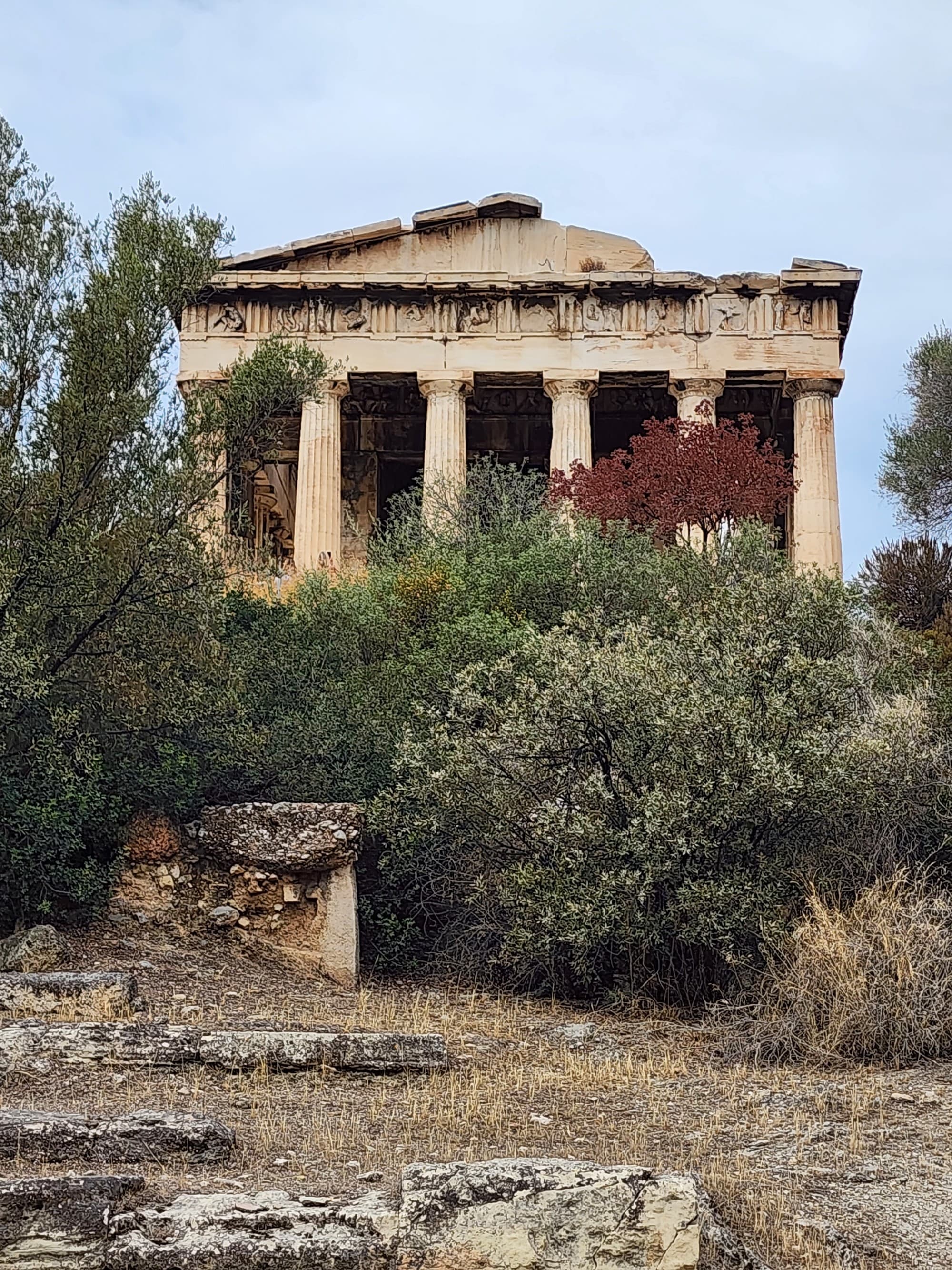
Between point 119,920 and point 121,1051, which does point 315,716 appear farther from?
point 121,1051

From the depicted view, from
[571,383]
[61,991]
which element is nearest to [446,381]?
[571,383]

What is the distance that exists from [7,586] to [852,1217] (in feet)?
21.7

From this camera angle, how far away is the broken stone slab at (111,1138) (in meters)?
5.58

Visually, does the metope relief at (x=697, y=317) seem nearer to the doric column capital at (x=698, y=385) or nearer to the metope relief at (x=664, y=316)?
the metope relief at (x=664, y=316)

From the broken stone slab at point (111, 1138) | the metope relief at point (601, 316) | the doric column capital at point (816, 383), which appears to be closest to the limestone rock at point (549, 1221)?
the broken stone slab at point (111, 1138)

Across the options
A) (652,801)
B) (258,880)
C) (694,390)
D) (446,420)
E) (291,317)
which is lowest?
(258,880)

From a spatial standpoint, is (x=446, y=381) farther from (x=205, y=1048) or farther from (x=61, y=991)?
(x=205, y=1048)

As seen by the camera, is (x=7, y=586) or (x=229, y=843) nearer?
(x=7, y=586)

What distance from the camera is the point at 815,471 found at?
995 inches

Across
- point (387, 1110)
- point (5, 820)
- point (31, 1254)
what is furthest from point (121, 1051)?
point (5, 820)

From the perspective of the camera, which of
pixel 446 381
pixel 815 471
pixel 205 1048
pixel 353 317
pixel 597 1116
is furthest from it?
pixel 353 317

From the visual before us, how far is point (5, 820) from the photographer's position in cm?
1027

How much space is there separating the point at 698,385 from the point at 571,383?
6.91ft

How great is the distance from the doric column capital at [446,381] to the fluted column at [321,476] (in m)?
1.39
